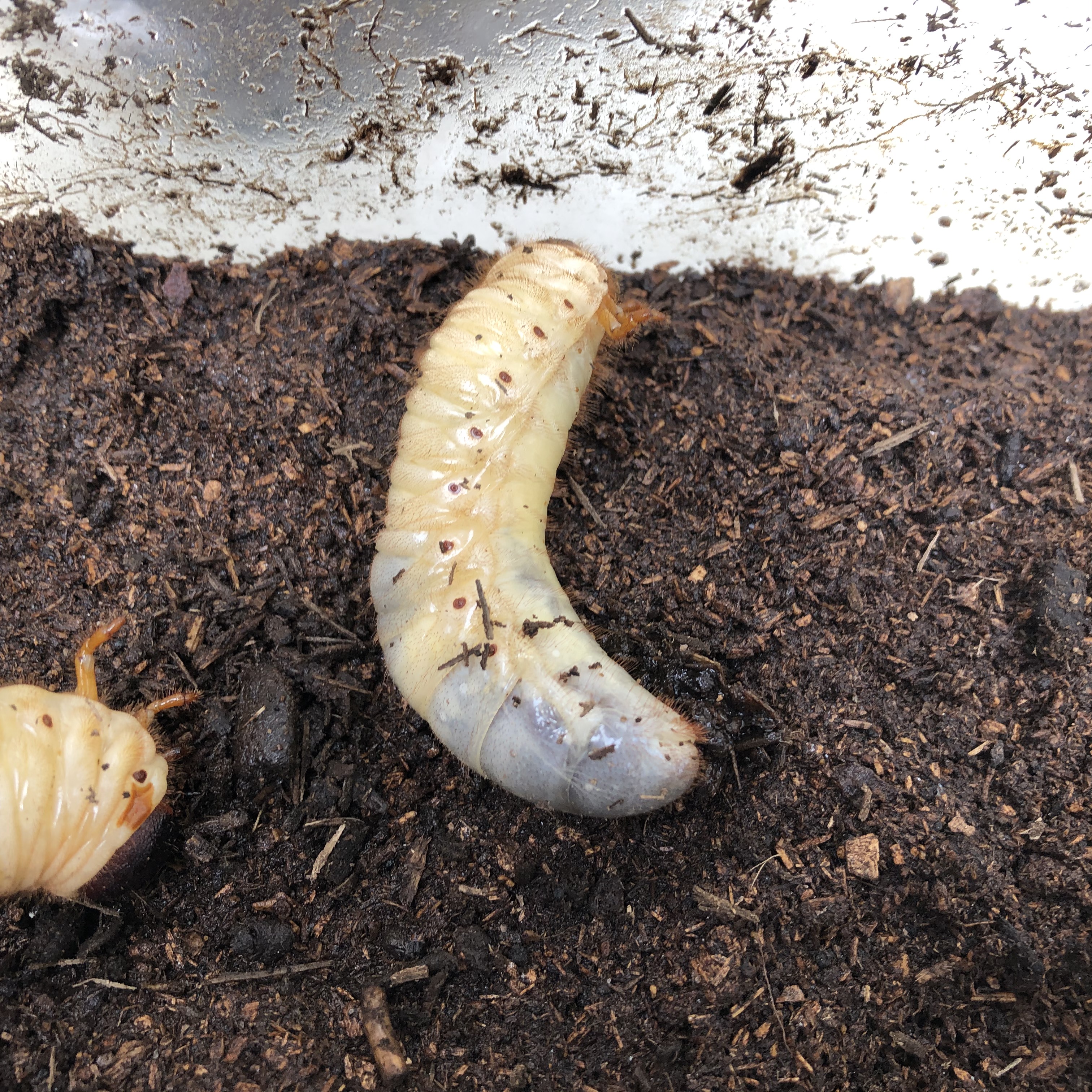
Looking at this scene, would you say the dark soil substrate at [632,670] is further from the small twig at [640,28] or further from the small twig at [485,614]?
the small twig at [640,28]

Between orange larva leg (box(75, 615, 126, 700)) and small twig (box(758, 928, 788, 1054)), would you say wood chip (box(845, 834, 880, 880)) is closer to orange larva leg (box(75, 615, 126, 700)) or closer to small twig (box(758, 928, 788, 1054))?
small twig (box(758, 928, 788, 1054))

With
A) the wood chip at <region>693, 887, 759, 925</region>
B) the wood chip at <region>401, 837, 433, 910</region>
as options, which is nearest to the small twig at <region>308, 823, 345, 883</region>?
the wood chip at <region>401, 837, 433, 910</region>

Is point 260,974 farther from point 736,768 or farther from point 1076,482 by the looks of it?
point 1076,482

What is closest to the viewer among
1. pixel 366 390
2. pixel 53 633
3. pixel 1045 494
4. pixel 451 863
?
pixel 451 863

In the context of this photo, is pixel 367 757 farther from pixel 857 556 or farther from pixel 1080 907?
pixel 1080 907

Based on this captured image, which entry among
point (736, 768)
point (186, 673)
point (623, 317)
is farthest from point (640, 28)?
point (186, 673)

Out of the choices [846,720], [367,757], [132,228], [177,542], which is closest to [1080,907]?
[846,720]
